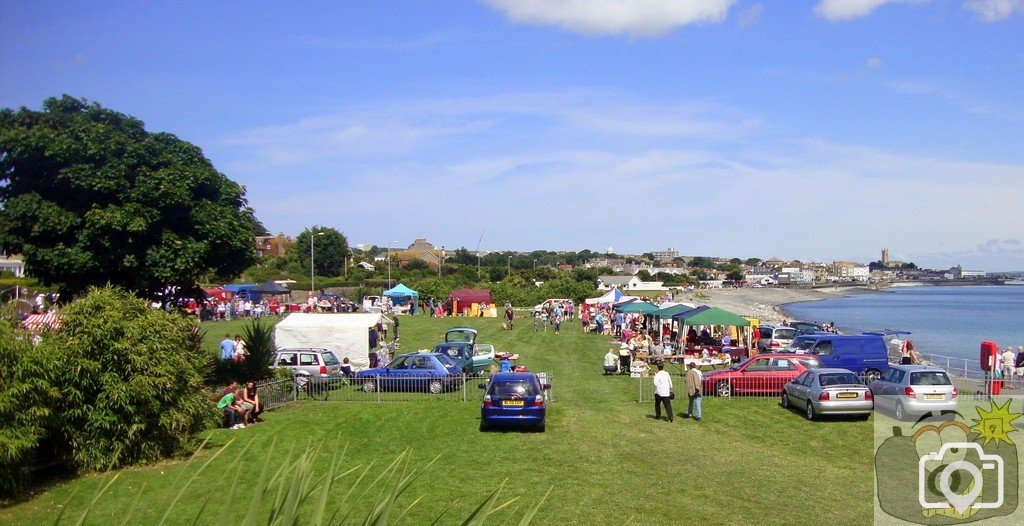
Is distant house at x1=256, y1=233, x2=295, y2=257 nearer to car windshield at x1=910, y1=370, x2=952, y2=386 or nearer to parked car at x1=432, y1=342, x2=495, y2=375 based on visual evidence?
parked car at x1=432, y1=342, x2=495, y2=375

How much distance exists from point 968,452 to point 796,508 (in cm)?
388

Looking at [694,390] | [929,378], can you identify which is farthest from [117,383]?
[929,378]

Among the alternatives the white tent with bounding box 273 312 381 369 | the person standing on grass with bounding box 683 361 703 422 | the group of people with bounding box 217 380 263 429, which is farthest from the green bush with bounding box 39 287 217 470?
the person standing on grass with bounding box 683 361 703 422

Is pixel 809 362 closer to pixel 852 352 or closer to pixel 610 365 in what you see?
pixel 852 352

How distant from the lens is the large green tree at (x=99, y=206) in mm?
23219

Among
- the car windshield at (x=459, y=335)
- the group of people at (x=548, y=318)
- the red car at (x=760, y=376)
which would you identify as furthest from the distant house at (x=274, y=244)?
the red car at (x=760, y=376)

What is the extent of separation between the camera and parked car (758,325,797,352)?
3400 centimetres

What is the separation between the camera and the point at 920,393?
19500mm

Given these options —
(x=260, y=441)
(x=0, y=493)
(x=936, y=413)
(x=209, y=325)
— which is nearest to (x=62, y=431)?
(x=0, y=493)

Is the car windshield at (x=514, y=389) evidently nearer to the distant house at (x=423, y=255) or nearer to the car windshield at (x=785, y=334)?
the car windshield at (x=785, y=334)

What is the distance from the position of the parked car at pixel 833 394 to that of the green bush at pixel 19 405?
16.8m

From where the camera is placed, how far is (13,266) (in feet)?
231

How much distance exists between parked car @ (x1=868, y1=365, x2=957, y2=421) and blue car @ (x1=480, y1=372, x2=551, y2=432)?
8.68 m

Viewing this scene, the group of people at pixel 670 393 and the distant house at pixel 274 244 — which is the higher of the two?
the distant house at pixel 274 244
